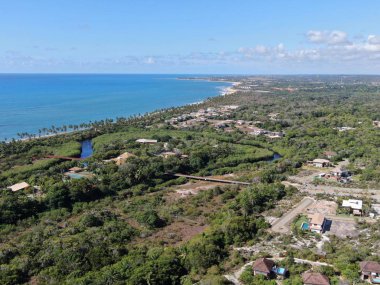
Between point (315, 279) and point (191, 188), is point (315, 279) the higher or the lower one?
the higher one

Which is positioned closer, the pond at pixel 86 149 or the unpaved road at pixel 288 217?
the unpaved road at pixel 288 217

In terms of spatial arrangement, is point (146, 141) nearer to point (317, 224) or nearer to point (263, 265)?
point (317, 224)

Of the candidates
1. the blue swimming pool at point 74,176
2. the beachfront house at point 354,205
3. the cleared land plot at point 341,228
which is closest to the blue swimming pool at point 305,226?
the cleared land plot at point 341,228

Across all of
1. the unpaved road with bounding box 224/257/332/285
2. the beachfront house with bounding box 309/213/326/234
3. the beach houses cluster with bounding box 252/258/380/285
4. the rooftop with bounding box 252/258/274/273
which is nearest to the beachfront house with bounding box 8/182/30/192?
the unpaved road with bounding box 224/257/332/285

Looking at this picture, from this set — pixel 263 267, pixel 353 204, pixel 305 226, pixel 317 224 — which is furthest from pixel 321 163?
pixel 263 267

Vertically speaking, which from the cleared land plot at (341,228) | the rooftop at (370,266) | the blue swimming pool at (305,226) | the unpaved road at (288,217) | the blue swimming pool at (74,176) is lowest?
the blue swimming pool at (74,176)

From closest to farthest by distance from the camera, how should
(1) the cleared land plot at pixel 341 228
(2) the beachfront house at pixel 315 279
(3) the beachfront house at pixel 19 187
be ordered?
1. (2) the beachfront house at pixel 315 279
2. (1) the cleared land plot at pixel 341 228
3. (3) the beachfront house at pixel 19 187

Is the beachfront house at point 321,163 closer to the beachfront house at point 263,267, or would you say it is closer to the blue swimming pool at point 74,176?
the beachfront house at point 263,267
